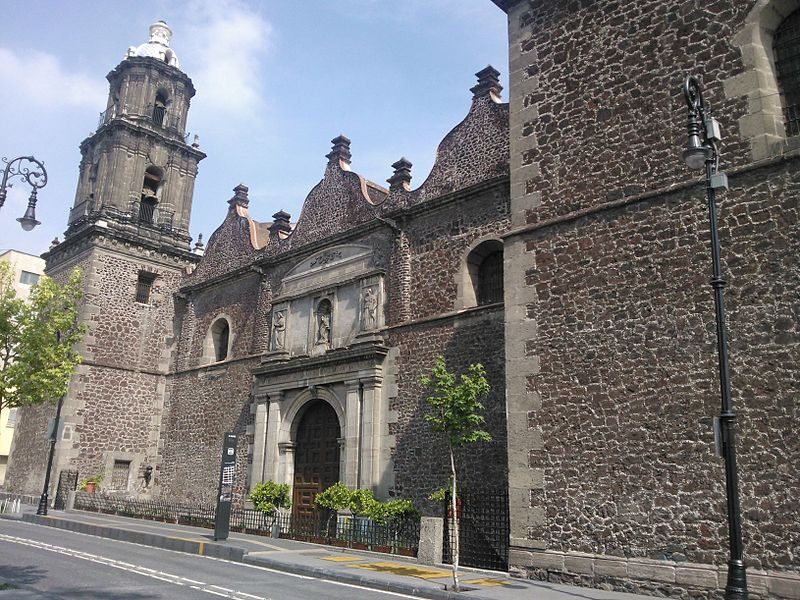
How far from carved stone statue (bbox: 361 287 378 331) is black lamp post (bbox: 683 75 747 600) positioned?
11.2 m

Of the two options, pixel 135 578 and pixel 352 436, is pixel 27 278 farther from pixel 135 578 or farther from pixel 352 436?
pixel 135 578

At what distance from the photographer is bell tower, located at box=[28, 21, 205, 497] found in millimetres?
25828

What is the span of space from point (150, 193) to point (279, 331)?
38.2 feet

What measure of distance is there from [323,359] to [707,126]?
13.2 m

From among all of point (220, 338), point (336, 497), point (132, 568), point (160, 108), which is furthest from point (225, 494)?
point (160, 108)

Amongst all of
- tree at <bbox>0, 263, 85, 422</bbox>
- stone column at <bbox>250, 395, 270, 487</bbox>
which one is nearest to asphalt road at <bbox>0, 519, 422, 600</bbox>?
tree at <bbox>0, 263, 85, 422</bbox>

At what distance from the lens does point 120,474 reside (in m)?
26.1

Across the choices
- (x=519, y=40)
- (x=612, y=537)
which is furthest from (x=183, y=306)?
(x=612, y=537)

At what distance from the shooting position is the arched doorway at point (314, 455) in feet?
64.3

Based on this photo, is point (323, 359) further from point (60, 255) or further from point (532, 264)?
point (60, 255)

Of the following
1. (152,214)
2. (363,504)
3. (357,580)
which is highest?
(152,214)

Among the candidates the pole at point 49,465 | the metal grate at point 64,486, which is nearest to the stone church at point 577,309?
the metal grate at point 64,486

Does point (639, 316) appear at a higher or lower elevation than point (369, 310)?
lower

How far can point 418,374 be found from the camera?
17500mm
